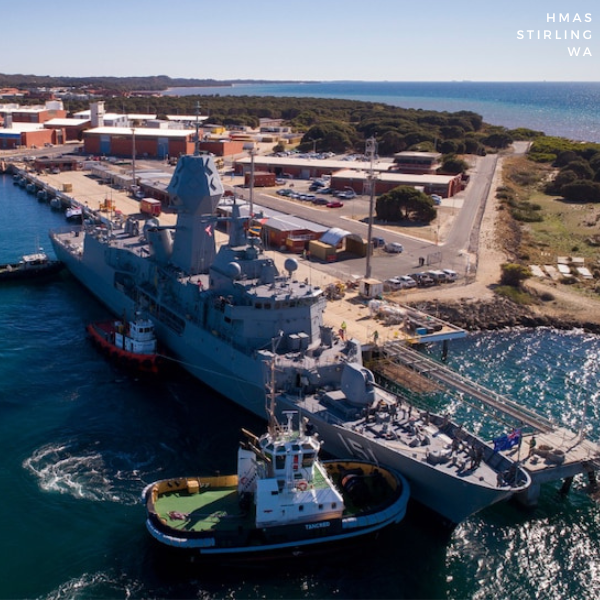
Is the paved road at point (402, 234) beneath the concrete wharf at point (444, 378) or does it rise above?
above

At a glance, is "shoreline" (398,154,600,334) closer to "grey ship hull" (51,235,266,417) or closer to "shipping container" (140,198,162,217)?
"grey ship hull" (51,235,266,417)

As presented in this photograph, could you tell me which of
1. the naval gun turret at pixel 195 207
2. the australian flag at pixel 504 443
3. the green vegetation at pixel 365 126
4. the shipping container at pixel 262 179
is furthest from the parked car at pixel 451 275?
the green vegetation at pixel 365 126

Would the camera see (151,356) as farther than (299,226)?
No

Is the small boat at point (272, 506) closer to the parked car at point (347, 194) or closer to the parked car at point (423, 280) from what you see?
the parked car at point (423, 280)

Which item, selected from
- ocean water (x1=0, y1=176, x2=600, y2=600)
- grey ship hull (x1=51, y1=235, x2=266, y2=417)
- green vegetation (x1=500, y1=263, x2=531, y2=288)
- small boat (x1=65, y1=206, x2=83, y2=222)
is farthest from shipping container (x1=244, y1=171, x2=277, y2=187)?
ocean water (x1=0, y1=176, x2=600, y2=600)

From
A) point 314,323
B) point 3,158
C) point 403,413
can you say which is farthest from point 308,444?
point 3,158

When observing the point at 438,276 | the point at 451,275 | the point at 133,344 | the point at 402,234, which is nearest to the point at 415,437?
the point at 133,344

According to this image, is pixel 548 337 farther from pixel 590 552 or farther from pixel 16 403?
pixel 16 403
